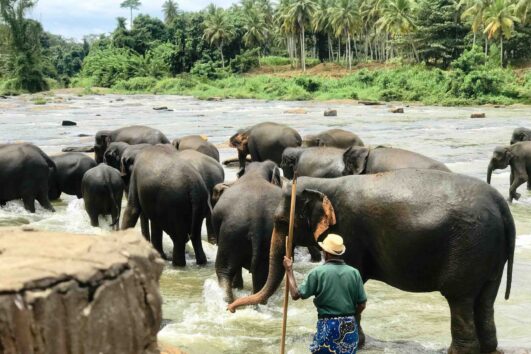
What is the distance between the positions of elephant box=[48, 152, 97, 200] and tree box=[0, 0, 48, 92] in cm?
5926

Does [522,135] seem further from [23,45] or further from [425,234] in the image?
[23,45]

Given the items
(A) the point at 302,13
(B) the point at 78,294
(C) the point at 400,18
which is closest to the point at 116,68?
(A) the point at 302,13

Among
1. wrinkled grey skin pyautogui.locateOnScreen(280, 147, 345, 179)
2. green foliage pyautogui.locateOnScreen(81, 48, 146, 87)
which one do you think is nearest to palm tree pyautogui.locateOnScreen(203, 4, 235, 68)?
green foliage pyautogui.locateOnScreen(81, 48, 146, 87)

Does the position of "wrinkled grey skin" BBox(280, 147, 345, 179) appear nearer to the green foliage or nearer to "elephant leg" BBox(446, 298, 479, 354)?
"elephant leg" BBox(446, 298, 479, 354)

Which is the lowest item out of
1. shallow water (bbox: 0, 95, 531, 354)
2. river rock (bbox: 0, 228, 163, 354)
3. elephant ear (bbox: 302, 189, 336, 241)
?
shallow water (bbox: 0, 95, 531, 354)

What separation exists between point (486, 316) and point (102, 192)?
6094mm

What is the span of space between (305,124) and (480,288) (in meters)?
25.3

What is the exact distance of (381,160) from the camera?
8.96m

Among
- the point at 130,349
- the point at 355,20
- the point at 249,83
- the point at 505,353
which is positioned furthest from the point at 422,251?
the point at 355,20

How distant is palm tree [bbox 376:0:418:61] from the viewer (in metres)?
61.3

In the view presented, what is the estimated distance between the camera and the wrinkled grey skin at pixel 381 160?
8633 mm

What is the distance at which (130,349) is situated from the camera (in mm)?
2602

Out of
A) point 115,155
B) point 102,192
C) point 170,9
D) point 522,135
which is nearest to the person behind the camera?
point 102,192

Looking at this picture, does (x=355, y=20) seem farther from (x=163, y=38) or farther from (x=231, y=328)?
(x=231, y=328)
